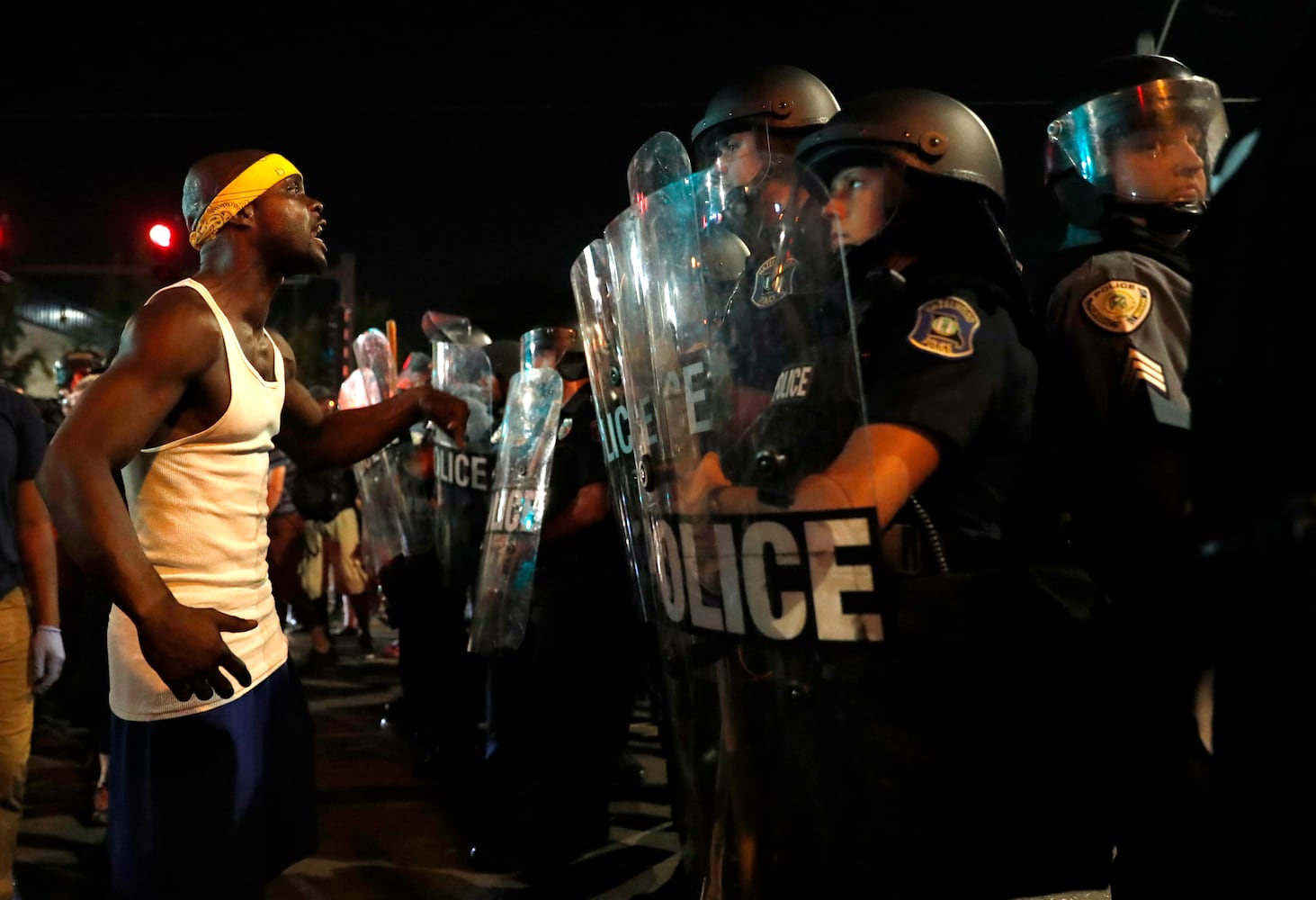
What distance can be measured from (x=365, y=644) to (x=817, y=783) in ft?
28.0

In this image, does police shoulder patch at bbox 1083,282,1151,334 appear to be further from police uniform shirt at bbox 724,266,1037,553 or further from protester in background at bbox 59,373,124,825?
protester in background at bbox 59,373,124,825

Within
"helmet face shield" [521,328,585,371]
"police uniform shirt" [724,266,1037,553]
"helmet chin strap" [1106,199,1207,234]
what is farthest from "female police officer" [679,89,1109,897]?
"helmet face shield" [521,328,585,371]

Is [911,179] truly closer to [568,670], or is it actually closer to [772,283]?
[772,283]

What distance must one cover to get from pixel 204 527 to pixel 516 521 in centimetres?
199

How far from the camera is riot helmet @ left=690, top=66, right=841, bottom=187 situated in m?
4.03

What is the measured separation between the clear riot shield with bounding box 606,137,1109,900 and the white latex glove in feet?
8.46

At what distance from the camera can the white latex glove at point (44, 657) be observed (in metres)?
3.41

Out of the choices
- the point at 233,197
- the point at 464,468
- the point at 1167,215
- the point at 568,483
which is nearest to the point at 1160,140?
the point at 1167,215

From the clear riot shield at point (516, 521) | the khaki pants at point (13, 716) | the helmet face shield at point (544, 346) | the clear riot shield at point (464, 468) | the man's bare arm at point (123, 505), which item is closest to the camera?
the man's bare arm at point (123, 505)

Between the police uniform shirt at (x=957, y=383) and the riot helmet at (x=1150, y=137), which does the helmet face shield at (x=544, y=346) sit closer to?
the riot helmet at (x=1150, y=137)

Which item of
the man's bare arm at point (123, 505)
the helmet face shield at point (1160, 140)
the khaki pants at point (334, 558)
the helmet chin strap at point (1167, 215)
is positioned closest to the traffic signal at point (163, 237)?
the khaki pants at point (334, 558)

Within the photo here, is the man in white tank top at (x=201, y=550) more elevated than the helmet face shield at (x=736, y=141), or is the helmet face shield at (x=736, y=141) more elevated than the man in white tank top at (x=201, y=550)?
the helmet face shield at (x=736, y=141)

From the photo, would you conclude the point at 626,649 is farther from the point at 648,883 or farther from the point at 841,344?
the point at 841,344

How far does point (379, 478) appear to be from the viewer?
593 cm
